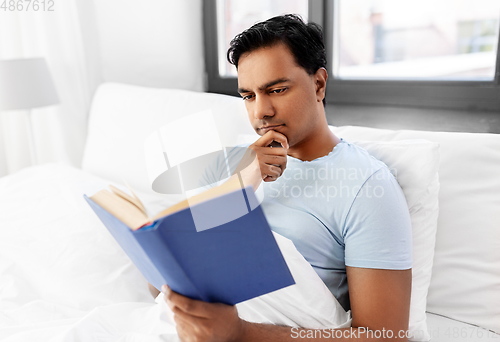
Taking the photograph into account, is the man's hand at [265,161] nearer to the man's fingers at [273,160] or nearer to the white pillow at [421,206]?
the man's fingers at [273,160]

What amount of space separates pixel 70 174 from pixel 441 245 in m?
1.21

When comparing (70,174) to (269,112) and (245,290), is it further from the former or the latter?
(245,290)

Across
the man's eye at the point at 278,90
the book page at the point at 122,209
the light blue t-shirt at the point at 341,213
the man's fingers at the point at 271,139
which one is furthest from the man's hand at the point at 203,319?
the man's eye at the point at 278,90

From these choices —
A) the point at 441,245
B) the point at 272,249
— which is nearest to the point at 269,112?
the point at 272,249

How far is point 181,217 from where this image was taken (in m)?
0.51

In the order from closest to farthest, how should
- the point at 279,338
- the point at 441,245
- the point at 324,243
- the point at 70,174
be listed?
the point at 279,338, the point at 324,243, the point at 441,245, the point at 70,174

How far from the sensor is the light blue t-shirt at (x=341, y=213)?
30.5 inches

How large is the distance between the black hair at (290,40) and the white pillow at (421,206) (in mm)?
302

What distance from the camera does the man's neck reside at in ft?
3.20

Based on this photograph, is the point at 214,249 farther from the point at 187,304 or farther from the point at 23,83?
the point at 23,83

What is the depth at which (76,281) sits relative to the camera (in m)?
1.09
